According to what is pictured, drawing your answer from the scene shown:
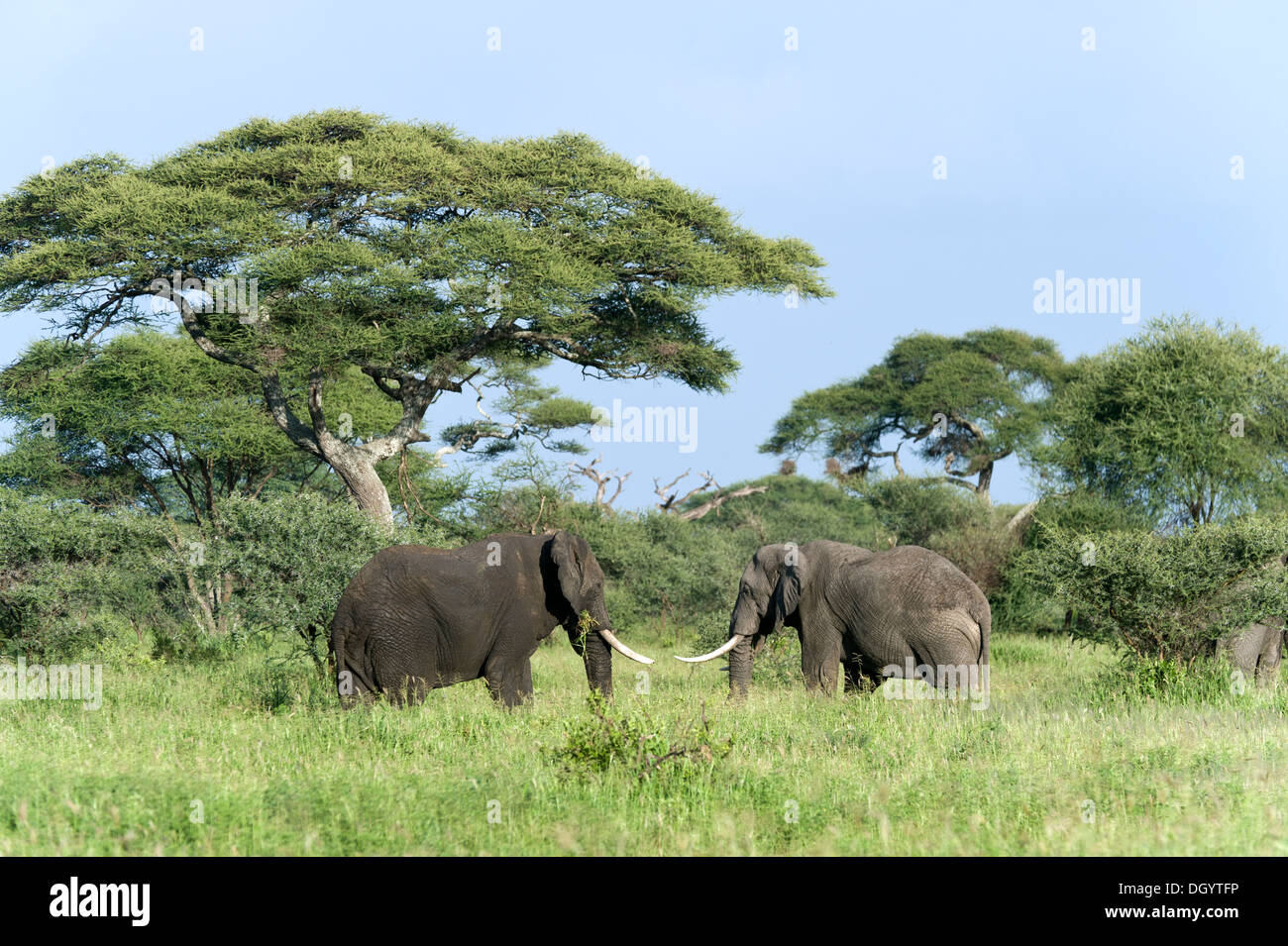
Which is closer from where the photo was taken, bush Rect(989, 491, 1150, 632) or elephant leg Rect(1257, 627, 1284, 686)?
elephant leg Rect(1257, 627, 1284, 686)

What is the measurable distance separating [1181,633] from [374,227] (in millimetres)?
18572

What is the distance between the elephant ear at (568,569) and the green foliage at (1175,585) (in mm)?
5361

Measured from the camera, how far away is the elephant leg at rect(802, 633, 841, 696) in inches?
476

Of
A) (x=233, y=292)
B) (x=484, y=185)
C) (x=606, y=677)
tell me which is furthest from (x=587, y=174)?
(x=606, y=677)

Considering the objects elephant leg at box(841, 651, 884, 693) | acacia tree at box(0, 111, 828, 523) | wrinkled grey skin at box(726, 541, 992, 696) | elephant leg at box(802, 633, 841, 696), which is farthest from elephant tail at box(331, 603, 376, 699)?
acacia tree at box(0, 111, 828, 523)

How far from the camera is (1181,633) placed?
13242 millimetres

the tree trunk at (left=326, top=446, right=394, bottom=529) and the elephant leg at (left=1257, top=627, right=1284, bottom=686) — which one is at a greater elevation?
the tree trunk at (left=326, top=446, right=394, bottom=529)

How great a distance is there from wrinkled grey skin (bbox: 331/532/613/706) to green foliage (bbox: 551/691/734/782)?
2.90m

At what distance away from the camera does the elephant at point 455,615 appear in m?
11.0

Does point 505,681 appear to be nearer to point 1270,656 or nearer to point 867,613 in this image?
point 867,613

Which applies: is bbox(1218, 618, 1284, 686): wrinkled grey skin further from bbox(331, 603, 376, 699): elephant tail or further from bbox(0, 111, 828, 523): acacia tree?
bbox(0, 111, 828, 523): acacia tree

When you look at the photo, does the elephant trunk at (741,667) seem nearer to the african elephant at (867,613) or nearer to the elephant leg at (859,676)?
the african elephant at (867,613)

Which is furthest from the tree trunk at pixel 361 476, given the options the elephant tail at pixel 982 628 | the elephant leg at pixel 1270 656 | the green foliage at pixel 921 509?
the elephant leg at pixel 1270 656

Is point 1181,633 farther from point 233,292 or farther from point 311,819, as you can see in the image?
point 233,292
